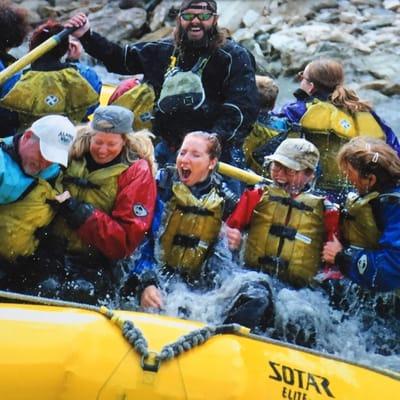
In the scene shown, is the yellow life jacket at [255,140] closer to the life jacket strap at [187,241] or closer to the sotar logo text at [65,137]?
the life jacket strap at [187,241]

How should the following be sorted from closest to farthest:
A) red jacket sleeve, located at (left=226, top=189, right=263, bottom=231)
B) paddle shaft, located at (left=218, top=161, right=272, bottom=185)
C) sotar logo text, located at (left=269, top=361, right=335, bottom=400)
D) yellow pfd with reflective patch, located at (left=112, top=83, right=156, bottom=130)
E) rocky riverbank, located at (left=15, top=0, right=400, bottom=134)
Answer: sotar logo text, located at (left=269, top=361, right=335, bottom=400)
red jacket sleeve, located at (left=226, top=189, right=263, bottom=231)
paddle shaft, located at (left=218, top=161, right=272, bottom=185)
yellow pfd with reflective patch, located at (left=112, top=83, right=156, bottom=130)
rocky riverbank, located at (left=15, top=0, right=400, bottom=134)

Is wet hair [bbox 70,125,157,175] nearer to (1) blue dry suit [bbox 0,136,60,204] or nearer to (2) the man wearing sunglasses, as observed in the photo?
(1) blue dry suit [bbox 0,136,60,204]

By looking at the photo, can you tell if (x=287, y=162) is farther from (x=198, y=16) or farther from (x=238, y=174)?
(x=198, y=16)

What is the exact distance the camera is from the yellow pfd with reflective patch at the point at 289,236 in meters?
3.62

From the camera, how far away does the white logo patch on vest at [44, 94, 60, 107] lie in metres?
4.12

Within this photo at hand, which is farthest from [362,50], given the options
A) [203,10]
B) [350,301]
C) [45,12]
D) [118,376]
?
[118,376]

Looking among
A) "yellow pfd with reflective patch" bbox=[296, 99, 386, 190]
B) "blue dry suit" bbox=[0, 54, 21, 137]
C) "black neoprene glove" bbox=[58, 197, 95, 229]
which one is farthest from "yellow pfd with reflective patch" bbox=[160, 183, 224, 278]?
"yellow pfd with reflective patch" bbox=[296, 99, 386, 190]

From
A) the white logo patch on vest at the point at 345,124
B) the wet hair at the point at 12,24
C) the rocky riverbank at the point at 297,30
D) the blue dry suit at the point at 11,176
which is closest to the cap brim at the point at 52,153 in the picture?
the blue dry suit at the point at 11,176

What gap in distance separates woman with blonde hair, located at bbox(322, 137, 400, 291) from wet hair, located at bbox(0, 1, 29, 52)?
194 cm

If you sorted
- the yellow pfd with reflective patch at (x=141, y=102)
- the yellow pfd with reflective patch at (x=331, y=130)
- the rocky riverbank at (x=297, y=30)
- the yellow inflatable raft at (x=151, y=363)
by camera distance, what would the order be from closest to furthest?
1. the yellow inflatable raft at (x=151, y=363)
2. the yellow pfd with reflective patch at (x=141, y=102)
3. the yellow pfd with reflective patch at (x=331, y=130)
4. the rocky riverbank at (x=297, y=30)

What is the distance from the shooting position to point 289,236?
3623 millimetres

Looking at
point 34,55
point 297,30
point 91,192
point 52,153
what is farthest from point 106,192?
point 297,30

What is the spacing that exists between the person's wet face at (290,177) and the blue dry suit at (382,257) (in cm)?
38

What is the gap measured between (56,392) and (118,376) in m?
0.21
